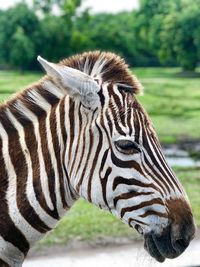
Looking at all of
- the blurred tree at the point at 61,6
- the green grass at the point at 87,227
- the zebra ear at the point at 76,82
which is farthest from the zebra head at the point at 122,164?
the blurred tree at the point at 61,6

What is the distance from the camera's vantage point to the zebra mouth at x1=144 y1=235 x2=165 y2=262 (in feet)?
7.47

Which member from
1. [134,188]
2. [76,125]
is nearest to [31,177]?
[76,125]

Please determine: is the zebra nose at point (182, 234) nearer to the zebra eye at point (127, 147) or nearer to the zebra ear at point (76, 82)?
the zebra eye at point (127, 147)

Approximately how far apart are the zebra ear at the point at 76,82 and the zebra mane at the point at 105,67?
0.48 feet

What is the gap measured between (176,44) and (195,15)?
5.46 ft

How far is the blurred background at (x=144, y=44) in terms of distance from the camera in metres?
17.4

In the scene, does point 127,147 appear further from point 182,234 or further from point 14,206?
point 14,206

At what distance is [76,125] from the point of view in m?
2.34

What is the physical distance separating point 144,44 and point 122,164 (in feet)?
69.0

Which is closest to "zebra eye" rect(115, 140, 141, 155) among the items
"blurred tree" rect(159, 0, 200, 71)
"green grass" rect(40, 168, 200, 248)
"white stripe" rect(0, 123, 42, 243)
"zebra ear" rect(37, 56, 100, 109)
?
"zebra ear" rect(37, 56, 100, 109)

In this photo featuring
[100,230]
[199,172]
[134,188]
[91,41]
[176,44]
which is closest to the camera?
[134,188]

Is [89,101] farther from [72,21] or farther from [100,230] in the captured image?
[72,21]

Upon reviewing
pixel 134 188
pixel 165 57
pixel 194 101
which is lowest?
pixel 194 101

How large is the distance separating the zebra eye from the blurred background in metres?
10.9
